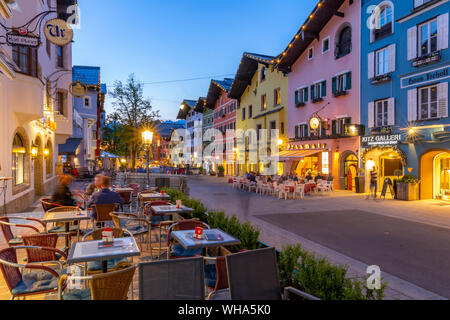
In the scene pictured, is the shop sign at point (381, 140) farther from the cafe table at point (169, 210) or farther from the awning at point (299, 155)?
the cafe table at point (169, 210)

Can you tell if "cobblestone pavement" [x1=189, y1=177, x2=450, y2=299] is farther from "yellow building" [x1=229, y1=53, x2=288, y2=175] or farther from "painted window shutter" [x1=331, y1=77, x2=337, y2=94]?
"yellow building" [x1=229, y1=53, x2=288, y2=175]

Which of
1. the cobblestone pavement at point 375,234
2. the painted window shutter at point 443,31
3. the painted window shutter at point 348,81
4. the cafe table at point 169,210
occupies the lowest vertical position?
the cobblestone pavement at point 375,234

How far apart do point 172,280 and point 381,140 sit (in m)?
18.2

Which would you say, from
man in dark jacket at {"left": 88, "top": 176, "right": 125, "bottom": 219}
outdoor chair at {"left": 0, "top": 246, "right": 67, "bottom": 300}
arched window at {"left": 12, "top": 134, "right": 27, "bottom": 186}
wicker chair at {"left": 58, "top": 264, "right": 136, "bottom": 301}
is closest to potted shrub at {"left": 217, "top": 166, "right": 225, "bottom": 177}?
arched window at {"left": 12, "top": 134, "right": 27, "bottom": 186}

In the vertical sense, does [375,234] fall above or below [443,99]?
below

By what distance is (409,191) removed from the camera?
15812mm

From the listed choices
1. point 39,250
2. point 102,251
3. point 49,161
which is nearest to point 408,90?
point 102,251

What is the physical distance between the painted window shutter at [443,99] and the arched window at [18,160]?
18.4 meters

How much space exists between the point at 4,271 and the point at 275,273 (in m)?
2.94

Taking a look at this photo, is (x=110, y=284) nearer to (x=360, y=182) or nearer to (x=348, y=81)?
(x=360, y=182)

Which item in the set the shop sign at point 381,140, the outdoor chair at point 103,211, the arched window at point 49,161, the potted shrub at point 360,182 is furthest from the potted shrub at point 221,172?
the outdoor chair at point 103,211

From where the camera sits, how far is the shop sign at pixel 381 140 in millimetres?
17219

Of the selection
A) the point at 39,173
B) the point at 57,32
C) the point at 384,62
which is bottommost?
the point at 39,173
